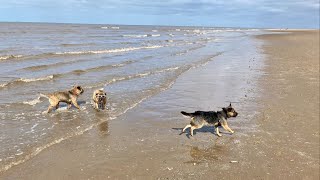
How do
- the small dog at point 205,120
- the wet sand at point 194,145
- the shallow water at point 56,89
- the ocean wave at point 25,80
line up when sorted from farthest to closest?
the ocean wave at point 25,80 → the small dog at point 205,120 → the shallow water at point 56,89 → the wet sand at point 194,145

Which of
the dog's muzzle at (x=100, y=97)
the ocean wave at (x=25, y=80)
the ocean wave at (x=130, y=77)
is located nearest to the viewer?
the dog's muzzle at (x=100, y=97)

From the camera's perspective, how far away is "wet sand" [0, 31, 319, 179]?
6574 mm

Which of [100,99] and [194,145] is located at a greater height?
[100,99]

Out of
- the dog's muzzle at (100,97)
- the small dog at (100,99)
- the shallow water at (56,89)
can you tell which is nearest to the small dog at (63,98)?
the shallow water at (56,89)

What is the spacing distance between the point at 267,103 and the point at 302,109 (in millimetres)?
1179

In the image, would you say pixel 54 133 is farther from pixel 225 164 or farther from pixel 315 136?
pixel 315 136

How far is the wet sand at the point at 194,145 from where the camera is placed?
259 inches

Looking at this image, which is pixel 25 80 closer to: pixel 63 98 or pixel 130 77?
pixel 130 77

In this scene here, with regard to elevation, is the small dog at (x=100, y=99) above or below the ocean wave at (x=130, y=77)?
above

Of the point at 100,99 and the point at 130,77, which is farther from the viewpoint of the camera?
the point at 130,77

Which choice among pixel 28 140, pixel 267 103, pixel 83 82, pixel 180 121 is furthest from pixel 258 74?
pixel 28 140

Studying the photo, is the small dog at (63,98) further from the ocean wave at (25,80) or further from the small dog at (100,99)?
the ocean wave at (25,80)

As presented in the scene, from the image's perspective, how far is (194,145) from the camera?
317 inches

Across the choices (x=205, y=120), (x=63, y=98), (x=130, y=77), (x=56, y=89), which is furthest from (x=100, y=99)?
(x=130, y=77)
